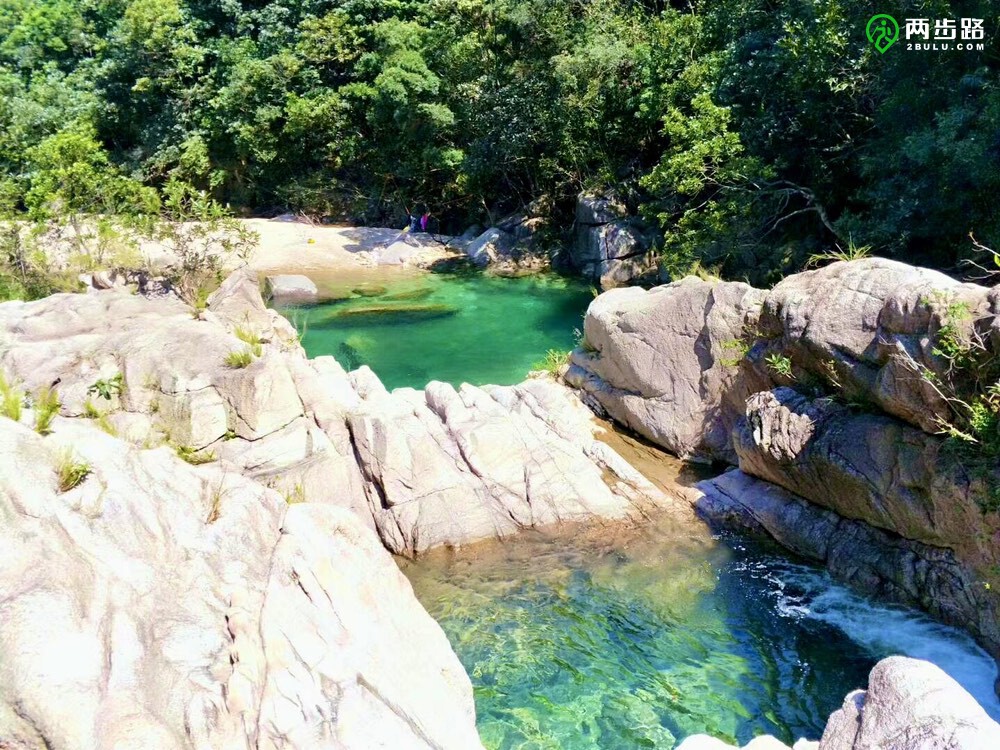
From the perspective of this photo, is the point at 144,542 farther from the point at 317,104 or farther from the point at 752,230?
the point at 317,104

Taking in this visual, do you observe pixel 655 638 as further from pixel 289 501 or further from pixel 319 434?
pixel 319 434

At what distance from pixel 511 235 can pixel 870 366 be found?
741 inches

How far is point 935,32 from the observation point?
13789 millimetres

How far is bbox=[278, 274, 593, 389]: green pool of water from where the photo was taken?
725 inches

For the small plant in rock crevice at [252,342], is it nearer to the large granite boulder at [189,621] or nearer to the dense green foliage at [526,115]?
the large granite boulder at [189,621]

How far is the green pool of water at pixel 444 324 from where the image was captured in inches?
725

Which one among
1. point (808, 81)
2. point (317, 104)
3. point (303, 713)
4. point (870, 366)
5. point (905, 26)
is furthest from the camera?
point (317, 104)

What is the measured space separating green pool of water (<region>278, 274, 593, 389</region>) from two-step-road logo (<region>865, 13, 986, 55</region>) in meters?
9.28

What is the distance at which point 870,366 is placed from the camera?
32.6 feet

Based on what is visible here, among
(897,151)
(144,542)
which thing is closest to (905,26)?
(897,151)

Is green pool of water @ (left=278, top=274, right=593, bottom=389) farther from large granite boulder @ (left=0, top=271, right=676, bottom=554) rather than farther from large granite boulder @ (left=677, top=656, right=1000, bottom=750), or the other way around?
large granite boulder @ (left=677, top=656, right=1000, bottom=750)

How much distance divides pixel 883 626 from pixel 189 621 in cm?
760

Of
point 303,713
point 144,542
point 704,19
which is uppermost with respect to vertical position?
point 704,19

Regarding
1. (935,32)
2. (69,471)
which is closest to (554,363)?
(935,32)
